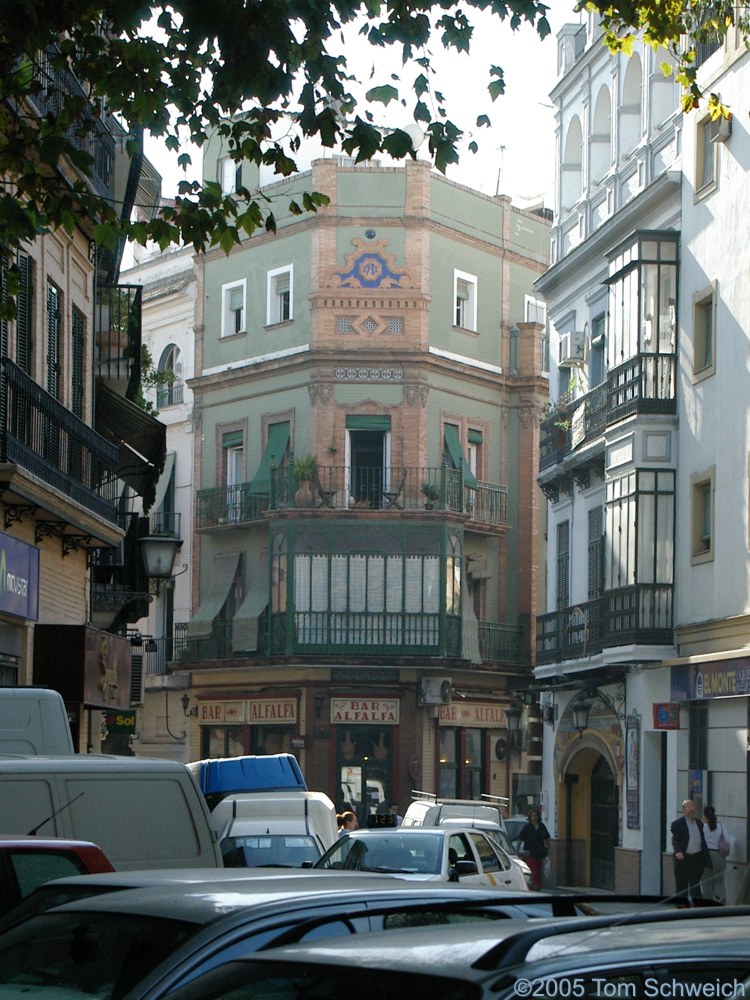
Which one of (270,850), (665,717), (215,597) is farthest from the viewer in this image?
(215,597)

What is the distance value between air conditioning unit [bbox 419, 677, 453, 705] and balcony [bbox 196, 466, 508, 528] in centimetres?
459

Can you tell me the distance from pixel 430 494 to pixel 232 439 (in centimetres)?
698

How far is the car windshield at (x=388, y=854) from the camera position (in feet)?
59.4

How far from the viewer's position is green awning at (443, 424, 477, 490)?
4712cm

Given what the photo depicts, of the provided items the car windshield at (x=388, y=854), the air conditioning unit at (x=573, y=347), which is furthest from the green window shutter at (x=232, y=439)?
the car windshield at (x=388, y=854)

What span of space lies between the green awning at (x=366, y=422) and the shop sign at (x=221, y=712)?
8228 mm

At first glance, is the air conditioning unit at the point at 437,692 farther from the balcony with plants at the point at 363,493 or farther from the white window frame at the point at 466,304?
the white window frame at the point at 466,304

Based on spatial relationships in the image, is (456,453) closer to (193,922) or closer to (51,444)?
(51,444)

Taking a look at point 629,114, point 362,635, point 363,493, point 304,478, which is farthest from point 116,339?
point 363,493

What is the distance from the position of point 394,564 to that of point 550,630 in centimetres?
987

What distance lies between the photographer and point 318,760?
145 feet

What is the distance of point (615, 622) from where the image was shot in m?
30.8

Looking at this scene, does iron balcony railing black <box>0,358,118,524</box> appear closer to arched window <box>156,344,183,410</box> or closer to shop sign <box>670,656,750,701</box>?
shop sign <box>670,656,750,701</box>

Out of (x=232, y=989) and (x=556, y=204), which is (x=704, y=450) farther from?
(x=232, y=989)
